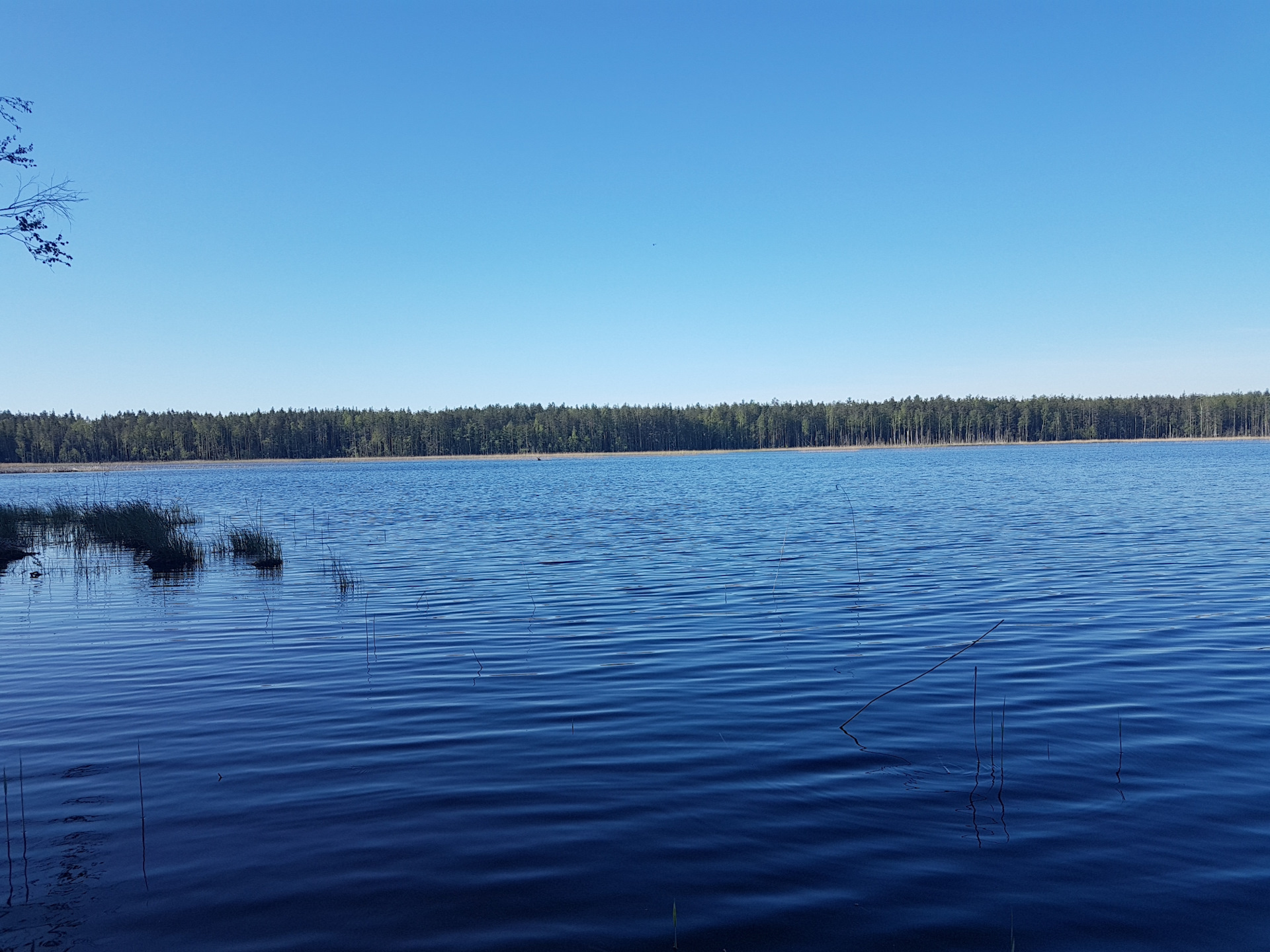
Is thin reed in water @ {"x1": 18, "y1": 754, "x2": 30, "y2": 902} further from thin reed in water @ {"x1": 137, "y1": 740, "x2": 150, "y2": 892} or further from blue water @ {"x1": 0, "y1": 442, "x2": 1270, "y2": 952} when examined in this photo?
thin reed in water @ {"x1": 137, "y1": 740, "x2": 150, "y2": 892}

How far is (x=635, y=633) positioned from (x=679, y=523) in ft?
63.5

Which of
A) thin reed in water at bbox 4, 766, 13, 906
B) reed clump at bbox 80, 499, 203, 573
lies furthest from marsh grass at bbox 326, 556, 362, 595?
thin reed in water at bbox 4, 766, 13, 906

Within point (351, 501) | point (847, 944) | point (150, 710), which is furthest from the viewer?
point (351, 501)

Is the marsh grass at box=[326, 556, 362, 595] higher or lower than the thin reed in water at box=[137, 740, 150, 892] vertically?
lower

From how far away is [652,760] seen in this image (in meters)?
8.34

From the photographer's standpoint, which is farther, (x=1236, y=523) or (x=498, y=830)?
(x=1236, y=523)

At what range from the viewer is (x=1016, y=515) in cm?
3300

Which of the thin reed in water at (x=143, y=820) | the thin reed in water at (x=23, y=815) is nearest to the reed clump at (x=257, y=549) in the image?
the thin reed in water at (x=23, y=815)

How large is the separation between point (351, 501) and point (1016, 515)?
129 feet

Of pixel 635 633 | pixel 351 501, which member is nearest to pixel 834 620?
pixel 635 633

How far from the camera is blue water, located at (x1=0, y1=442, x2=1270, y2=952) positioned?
543cm

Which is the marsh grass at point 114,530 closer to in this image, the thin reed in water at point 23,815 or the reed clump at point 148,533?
the reed clump at point 148,533

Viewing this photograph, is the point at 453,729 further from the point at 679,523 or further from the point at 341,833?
the point at 679,523

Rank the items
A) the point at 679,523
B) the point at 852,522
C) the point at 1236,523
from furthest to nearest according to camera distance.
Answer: the point at 679,523
the point at 852,522
the point at 1236,523
